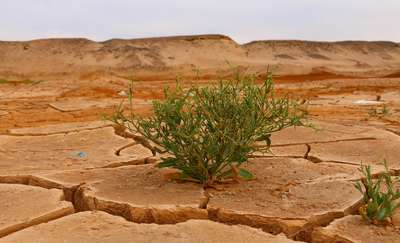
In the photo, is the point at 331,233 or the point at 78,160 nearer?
the point at 331,233

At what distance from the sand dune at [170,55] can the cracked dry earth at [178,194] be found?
19351mm

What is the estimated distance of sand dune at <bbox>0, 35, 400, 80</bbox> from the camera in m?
25.3

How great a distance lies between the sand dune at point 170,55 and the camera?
83.0ft

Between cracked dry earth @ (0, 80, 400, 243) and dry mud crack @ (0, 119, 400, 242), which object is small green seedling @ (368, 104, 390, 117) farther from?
dry mud crack @ (0, 119, 400, 242)

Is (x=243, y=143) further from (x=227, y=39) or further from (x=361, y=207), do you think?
(x=227, y=39)

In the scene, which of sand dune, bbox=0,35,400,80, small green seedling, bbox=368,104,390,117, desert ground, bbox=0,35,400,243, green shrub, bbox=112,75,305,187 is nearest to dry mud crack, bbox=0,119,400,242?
desert ground, bbox=0,35,400,243

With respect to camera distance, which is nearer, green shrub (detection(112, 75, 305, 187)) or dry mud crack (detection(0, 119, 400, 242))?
dry mud crack (detection(0, 119, 400, 242))

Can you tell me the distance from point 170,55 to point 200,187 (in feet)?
83.2

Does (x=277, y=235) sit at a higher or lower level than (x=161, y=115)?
lower

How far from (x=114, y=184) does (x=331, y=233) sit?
1.17m

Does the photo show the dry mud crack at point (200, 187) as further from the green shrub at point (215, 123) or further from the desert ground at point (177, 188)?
the green shrub at point (215, 123)

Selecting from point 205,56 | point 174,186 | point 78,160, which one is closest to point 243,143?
point 174,186

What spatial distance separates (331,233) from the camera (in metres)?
2.08

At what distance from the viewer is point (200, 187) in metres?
2.65
